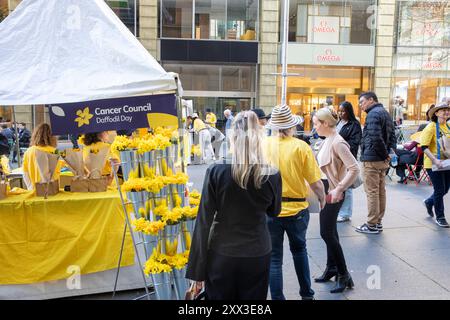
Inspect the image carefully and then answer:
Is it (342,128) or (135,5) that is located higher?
(135,5)

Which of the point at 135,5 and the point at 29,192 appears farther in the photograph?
the point at 135,5

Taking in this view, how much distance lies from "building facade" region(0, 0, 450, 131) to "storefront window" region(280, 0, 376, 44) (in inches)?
2.1

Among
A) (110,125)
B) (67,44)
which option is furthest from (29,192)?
(67,44)

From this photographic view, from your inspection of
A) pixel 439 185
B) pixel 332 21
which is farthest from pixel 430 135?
pixel 332 21

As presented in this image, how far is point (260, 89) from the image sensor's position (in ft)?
72.0

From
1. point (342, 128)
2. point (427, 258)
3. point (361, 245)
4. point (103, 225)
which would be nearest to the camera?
point (103, 225)

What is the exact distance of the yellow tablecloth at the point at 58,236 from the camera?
13.7 ft

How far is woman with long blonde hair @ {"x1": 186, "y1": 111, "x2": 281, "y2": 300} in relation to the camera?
2.63 meters

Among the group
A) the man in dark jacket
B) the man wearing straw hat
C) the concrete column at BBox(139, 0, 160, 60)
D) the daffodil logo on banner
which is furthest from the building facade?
the man wearing straw hat

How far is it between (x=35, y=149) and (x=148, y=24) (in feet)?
58.0

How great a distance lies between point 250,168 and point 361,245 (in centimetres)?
376

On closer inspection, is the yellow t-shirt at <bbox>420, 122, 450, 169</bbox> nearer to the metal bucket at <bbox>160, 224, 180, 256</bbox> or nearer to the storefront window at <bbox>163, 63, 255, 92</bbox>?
the metal bucket at <bbox>160, 224, 180, 256</bbox>
